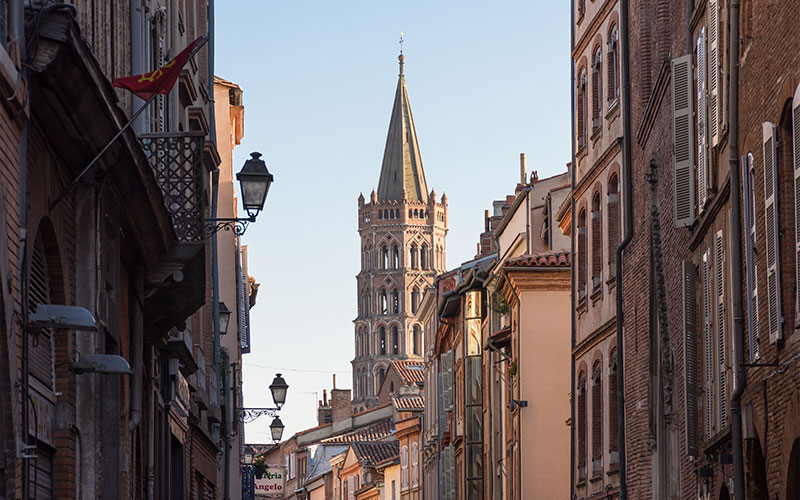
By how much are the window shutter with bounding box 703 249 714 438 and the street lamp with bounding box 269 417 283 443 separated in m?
21.4

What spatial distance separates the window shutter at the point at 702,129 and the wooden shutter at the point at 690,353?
2.91ft

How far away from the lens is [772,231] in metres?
13.8

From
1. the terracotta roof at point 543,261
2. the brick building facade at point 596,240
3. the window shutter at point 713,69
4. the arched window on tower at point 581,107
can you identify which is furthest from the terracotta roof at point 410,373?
the window shutter at point 713,69

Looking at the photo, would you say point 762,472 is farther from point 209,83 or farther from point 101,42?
point 209,83

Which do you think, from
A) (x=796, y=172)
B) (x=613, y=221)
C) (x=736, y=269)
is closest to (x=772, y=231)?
(x=796, y=172)

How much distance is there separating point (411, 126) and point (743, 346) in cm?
17598

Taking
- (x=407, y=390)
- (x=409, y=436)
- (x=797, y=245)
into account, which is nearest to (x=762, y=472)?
(x=797, y=245)

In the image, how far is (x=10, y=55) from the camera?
9.66 metres

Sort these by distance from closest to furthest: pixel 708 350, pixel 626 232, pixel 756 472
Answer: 1. pixel 756 472
2. pixel 708 350
3. pixel 626 232

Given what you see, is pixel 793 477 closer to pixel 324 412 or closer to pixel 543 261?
pixel 543 261

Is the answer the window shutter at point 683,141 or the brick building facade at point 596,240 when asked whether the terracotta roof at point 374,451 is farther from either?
the window shutter at point 683,141

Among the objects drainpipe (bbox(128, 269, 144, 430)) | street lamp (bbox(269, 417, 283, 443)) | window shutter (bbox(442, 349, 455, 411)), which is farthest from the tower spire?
drainpipe (bbox(128, 269, 144, 430))

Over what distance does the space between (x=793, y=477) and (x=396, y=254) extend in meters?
175

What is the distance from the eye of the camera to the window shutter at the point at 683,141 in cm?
1964
